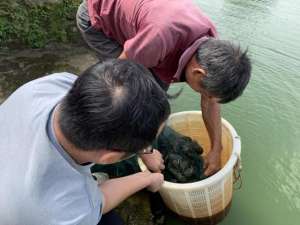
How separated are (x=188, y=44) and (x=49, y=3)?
257cm

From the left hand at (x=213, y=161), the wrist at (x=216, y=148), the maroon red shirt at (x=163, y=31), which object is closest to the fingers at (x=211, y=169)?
the left hand at (x=213, y=161)

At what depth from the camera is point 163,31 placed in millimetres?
1858

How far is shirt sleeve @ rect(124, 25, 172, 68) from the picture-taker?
1.86m

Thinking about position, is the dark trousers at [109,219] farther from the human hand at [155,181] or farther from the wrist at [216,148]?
the wrist at [216,148]

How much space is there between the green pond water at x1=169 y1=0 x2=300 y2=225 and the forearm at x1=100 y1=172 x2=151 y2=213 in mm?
945

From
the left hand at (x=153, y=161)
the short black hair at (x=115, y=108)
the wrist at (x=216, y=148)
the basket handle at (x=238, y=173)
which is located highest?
the short black hair at (x=115, y=108)

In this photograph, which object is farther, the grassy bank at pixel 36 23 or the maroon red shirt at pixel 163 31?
the grassy bank at pixel 36 23

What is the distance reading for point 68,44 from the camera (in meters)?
4.11

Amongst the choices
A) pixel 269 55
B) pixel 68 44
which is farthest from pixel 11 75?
pixel 269 55

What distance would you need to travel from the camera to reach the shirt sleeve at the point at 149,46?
1861 millimetres

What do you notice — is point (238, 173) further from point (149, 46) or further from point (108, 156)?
point (108, 156)

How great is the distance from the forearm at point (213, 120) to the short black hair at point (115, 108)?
1181 millimetres

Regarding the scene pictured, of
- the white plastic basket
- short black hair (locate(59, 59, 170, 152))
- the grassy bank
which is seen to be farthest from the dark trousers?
the grassy bank

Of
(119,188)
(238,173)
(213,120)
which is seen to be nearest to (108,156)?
(119,188)
